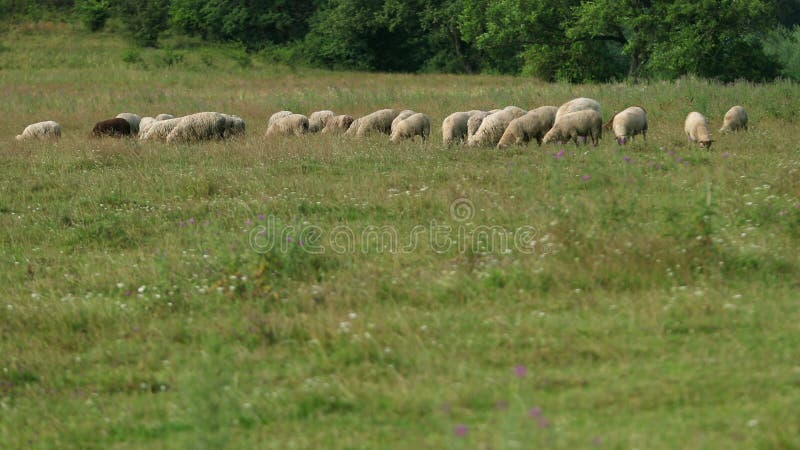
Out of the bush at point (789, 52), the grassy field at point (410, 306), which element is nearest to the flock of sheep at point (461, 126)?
the grassy field at point (410, 306)

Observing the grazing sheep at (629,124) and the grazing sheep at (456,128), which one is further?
the grazing sheep at (456,128)

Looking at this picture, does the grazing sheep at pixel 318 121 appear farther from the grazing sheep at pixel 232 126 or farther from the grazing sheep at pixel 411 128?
the grazing sheep at pixel 411 128

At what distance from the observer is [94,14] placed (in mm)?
54281

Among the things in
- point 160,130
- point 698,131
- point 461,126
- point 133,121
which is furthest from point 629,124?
point 133,121

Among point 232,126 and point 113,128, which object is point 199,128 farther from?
point 113,128

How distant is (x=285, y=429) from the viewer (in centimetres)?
522

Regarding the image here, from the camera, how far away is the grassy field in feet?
17.0

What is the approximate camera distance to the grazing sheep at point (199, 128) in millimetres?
19844

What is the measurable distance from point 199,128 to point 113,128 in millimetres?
2843

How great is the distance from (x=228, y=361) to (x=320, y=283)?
1.81m

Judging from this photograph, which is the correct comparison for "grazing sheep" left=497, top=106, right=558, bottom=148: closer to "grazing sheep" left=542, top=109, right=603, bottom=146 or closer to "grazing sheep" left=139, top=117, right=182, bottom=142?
"grazing sheep" left=542, top=109, right=603, bottom=146

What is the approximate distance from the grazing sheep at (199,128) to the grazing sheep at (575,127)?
26.6ft

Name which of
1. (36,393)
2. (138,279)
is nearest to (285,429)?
(36,393)

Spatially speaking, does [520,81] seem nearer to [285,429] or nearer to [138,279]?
[138,279]
